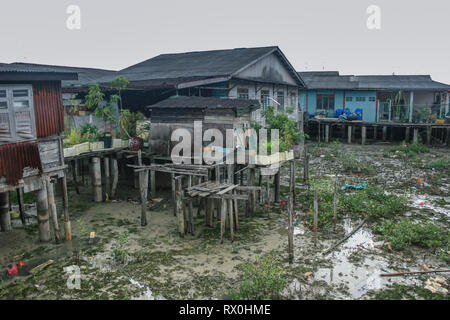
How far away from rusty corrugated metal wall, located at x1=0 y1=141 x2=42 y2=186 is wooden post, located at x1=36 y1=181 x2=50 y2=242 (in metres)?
0.72

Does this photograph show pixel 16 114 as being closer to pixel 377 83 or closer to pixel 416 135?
pixel 416 135

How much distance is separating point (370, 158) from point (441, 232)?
1274 cm

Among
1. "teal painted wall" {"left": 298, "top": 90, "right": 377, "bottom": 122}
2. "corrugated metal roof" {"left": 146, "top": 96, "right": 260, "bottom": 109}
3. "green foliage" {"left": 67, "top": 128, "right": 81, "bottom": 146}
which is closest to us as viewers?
"corrugated metal roof" {"left": 146, "top": 96, "right": 260, "bottom": 109}

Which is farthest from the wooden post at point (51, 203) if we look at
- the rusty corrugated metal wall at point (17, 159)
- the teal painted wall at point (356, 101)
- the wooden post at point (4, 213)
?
the teal painted wall at point (356, 101)

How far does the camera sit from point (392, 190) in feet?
52.5

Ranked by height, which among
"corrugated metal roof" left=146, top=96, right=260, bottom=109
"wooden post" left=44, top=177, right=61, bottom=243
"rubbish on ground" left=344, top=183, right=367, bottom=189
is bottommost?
"rubbish on ground" left=344, top=183, right=367, bottom=189

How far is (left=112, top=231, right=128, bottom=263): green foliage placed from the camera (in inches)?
375

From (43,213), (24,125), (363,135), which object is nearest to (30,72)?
(24,125)

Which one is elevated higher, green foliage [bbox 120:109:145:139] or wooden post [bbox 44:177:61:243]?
green foliage [bbox 120:109:145:139]

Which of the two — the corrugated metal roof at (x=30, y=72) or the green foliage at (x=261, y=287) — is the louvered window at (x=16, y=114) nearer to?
the corrugated metal roof at (x=30, y=72)

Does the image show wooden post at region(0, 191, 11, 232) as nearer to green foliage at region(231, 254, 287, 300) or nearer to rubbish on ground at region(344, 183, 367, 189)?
green foliage at region(231, 254, 287, 300)

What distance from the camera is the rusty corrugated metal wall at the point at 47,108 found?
1001 centimetres

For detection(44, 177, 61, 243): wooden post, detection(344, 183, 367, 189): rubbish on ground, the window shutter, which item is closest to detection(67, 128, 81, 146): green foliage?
detection(44, 177, 61, 243): wooden post

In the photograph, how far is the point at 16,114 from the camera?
373 inches
